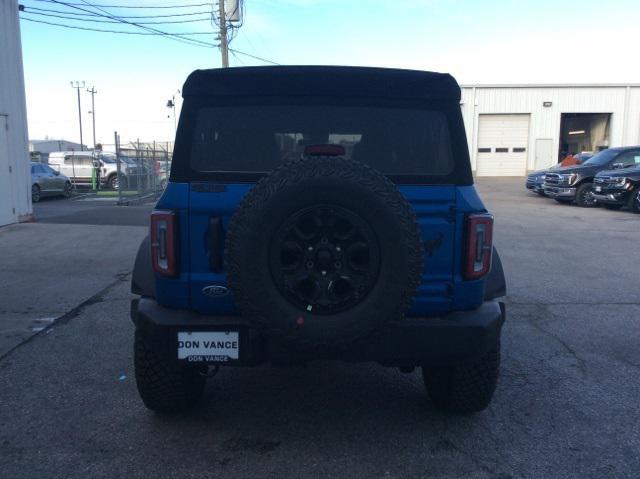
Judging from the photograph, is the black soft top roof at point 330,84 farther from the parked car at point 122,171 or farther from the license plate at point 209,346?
the parked car at point 122,171

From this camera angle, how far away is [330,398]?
Result: 427 cm

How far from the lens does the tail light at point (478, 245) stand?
11.0 feet

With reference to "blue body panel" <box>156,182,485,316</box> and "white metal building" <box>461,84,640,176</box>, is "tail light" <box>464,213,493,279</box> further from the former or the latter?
"white metal building" <box>461,84,640,176</box>

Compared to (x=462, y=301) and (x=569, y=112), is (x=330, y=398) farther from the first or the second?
(x=569, y=112)

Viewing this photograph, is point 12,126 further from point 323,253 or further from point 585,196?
point 585,196

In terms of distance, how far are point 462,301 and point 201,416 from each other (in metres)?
1.82

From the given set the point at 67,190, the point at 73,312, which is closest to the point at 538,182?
the point at 67,190

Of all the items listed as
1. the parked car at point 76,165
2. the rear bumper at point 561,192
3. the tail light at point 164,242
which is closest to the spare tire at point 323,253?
the tail light at point 164,242

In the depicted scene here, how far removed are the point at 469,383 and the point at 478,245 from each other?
93cm

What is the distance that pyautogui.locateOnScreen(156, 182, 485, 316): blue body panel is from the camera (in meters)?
3.32

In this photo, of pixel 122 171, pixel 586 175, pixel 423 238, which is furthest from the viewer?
pixel 122 171

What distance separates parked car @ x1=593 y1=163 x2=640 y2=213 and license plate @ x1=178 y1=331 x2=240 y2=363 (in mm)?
15747

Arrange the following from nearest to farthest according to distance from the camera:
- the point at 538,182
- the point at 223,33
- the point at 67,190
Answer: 1. the point at 538,182
2. the point at 67,190
3. the point at 223,33

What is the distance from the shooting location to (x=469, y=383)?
3779 millimetres
